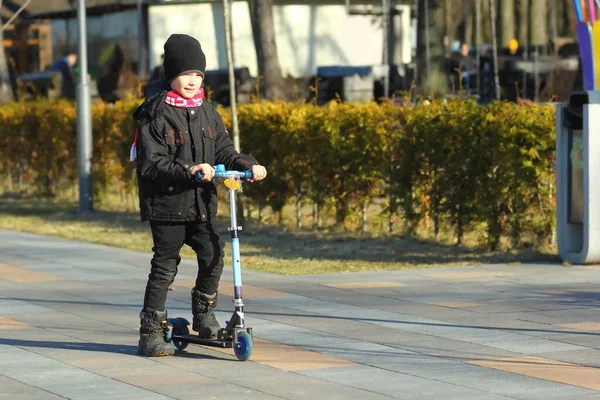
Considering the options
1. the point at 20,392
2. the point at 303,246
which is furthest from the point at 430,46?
the point at 20,392

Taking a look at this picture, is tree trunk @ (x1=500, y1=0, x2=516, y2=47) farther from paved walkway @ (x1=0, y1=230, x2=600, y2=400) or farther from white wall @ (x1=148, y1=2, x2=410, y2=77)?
paved walkway @ (x1=0, y1=230, x2=600, y2=400)

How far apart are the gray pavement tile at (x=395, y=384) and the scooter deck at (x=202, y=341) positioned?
23.0 inches

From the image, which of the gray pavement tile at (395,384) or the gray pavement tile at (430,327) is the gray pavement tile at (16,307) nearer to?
the gray pavement tile at (430,327)

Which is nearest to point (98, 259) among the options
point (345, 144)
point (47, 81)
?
point (345, 144)

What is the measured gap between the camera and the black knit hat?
7.00 m

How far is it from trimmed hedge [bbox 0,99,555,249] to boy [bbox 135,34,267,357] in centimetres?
500

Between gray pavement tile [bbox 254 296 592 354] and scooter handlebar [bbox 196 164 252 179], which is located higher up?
scooter handlebar [bbox 196 164 252 179]

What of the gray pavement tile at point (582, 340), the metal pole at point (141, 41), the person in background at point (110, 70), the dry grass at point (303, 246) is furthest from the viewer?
the metal pole at point (141, 41)

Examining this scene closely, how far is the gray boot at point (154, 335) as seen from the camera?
712 centimetres

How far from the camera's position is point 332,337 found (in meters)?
7.75

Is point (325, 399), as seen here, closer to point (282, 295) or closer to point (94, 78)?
point (282, 295)

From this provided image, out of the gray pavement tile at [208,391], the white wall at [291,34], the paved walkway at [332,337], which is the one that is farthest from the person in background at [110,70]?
the gray pavement tile at [208,391]

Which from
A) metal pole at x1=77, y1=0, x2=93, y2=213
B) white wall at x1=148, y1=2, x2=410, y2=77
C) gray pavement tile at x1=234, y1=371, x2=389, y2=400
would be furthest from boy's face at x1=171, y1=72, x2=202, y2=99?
white wall at x1=148, y1=2, x2=410, y2=77

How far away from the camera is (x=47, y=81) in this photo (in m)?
34.2
